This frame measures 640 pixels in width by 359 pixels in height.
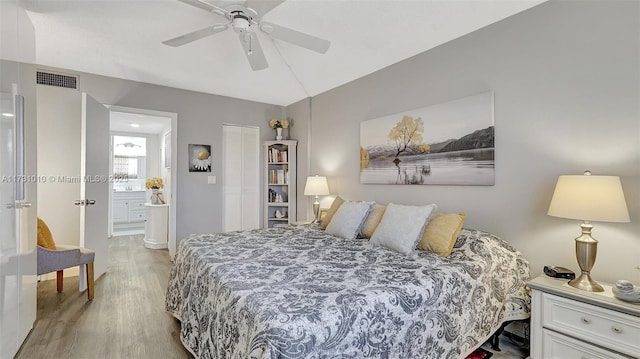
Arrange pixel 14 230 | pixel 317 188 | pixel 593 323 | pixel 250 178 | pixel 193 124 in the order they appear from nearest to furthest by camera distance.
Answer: pixel 593 323
pixel 14 230
pixel 317 188
pixel 193 124
pixel 250 178

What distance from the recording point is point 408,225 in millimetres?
2307

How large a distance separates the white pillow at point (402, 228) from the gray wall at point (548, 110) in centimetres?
52

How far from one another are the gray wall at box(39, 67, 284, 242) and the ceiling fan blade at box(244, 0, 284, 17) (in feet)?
9.01

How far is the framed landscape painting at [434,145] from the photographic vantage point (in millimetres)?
2463

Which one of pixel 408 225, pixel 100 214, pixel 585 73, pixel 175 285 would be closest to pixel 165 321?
pixel 175 285

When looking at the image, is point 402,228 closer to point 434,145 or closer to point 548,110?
point 434,145

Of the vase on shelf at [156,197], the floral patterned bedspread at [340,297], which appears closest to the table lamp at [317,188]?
the floral patterned bedspread at [340,297]

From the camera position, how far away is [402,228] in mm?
2320

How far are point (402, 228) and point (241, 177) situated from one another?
3143 mm

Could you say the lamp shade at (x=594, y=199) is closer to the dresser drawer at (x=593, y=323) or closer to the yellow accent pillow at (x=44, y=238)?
the dresser drawer at (x=593, y=323)

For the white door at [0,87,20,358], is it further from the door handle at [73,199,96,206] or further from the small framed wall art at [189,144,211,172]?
the small framed wall art at [189,144,211,172]

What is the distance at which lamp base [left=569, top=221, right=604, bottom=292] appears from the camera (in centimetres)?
170

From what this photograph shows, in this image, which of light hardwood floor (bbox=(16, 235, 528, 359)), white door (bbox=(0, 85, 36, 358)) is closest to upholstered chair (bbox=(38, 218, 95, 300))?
light hardwood floor (bbox=(16, 235, 528, 359))

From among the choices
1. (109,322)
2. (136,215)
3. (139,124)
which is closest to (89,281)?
(109,322)
